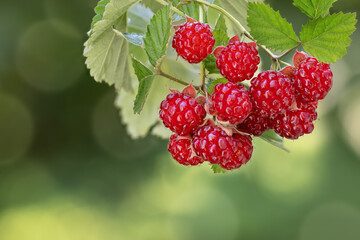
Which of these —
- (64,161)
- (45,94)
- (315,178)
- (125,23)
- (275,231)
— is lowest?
(64,161)

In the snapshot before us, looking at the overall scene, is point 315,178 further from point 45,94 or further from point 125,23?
point 125,23

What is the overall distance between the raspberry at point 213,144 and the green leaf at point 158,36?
0.10 m

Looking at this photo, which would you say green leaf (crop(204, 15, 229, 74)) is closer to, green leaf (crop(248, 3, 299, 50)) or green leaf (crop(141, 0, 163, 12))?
green leaf (crop(248, 3, 299, 50))

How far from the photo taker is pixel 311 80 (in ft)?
1.95

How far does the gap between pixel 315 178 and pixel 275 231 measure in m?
0.59

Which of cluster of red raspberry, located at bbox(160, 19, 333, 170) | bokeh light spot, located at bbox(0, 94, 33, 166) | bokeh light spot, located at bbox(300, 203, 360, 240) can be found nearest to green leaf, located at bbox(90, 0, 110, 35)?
cluster of red raspberry, located at bbox(160, 19, 333, 170)

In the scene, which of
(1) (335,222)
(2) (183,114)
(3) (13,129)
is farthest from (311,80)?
(3) (13,129)

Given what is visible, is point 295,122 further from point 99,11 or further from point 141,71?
point 99,11

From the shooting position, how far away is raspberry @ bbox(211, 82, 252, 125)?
569 millimetres

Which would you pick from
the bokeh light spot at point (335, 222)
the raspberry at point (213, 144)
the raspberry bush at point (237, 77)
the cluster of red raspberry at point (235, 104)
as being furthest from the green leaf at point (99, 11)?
the bokeh light spot at point (335, 222)

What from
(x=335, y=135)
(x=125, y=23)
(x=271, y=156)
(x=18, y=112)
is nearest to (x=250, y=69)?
(x=125, y=23)

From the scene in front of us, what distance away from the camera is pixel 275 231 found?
4336 mm

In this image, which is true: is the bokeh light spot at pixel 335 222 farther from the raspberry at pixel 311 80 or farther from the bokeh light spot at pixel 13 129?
the raspberry at pixel 311 80

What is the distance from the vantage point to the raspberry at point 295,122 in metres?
0.62
